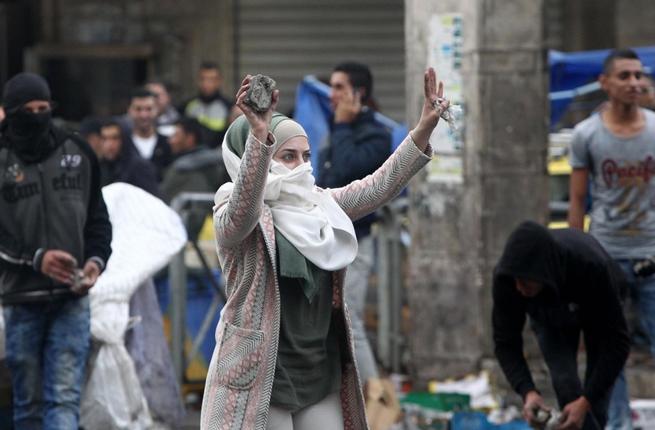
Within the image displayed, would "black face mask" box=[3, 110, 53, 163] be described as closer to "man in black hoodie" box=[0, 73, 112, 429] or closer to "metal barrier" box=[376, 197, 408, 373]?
"man in black hoodie" box=[0, 73, 112, 429]

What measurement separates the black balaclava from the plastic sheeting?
101cm

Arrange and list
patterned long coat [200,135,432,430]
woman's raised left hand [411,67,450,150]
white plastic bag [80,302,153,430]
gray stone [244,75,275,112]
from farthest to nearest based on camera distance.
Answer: white plastic bag [80,302,153,430]
woman's raised left hand [411,67,450,150]
patterned long coat [200,135,432,430]
gray stone [244,75,275,112]

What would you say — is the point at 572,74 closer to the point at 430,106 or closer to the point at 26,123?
the point at 26,123

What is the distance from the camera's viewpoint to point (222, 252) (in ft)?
16.9

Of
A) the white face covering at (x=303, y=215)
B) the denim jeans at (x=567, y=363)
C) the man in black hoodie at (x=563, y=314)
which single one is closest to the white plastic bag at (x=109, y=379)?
the man in black hoodie at (x=563, y=314)

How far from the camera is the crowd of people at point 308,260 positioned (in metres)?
5.09

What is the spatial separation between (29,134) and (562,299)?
7.72 ft

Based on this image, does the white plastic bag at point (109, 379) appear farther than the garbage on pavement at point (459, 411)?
Yes

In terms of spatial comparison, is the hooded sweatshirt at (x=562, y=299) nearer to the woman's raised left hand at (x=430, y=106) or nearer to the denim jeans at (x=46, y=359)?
the woman's raised left hand at (x=430, y=106)

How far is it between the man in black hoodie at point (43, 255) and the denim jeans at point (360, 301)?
1783 mm

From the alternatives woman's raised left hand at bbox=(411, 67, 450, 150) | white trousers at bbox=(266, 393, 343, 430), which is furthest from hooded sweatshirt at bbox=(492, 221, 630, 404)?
white trousers at bbox=(266, 393, 343, 430)

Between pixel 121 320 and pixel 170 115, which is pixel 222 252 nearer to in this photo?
pixel 121 320

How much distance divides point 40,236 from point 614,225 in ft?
8.43

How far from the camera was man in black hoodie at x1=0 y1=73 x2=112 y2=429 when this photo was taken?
22.4 ft
